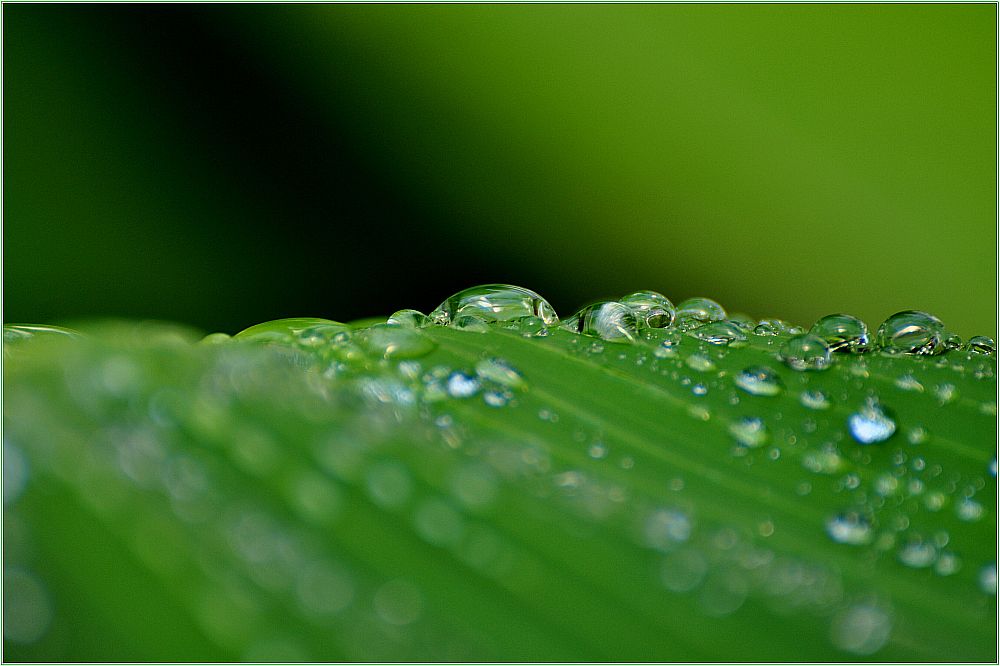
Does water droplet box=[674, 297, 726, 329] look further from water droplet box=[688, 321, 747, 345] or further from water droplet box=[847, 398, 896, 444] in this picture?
water droplet box=[847, 398, 896, 444]

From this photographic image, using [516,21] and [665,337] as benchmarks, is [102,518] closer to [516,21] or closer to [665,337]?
[665,337]

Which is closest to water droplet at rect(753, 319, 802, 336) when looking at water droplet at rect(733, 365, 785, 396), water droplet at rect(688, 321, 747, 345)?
water droplet at rect(688, 321, 747, 345)

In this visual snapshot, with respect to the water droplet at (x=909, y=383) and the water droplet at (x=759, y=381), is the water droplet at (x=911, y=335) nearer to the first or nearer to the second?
the water droplet at (x=909, y=383)

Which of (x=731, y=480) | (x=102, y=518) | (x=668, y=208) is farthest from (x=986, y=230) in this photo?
(x=102, y=518)

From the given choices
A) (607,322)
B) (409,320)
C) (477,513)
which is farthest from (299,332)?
(477,513)

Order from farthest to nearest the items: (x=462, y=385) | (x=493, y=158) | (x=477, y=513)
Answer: (x=493, y=158) < (x=462, y=385) < (x=477, y=513)

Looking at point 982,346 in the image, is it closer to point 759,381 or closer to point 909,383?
point 909,383
